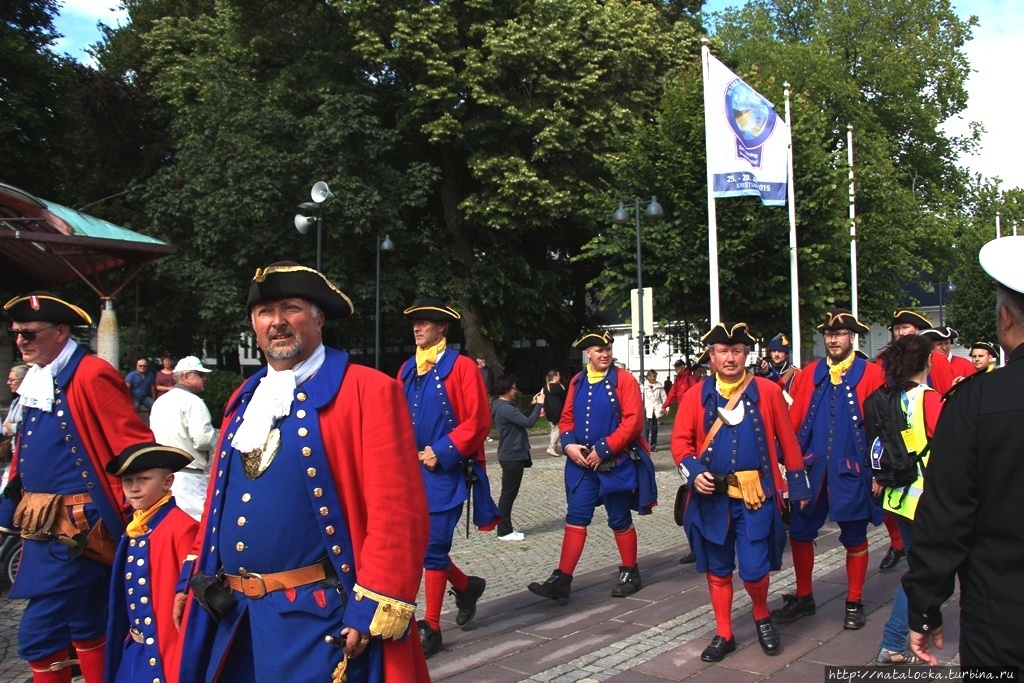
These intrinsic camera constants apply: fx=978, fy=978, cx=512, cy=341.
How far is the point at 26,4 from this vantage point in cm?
2823

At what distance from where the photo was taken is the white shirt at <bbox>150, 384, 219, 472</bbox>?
21.7ft

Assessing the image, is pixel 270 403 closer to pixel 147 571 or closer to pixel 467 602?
→ pixel 147 571

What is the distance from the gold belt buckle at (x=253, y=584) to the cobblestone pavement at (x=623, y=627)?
8.70 ft

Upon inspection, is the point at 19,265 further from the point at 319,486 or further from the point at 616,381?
the point at 319,486

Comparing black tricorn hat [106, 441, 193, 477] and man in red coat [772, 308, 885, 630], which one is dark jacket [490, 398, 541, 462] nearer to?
man in red coat [772, 308, 885, 630]

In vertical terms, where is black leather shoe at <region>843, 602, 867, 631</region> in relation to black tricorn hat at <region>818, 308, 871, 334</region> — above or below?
below

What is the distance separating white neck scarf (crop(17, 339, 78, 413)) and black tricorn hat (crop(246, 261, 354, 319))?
1926 mm

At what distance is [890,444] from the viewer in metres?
5.51

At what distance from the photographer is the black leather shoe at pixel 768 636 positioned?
581 cm

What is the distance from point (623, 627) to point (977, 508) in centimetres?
406

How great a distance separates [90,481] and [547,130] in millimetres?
21529

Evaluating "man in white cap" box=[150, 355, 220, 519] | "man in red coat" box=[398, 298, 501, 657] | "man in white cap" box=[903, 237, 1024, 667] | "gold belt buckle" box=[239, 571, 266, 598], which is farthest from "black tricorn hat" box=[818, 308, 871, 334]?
"gold belt buckle" box=[239, 571, 266, 598]

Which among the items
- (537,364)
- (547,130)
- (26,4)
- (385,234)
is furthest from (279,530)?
(537,364)

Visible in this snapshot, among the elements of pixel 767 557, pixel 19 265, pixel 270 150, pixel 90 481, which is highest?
pixel 270 150
